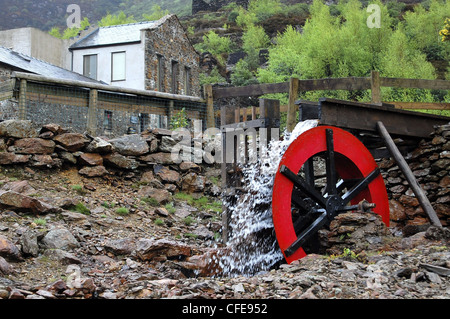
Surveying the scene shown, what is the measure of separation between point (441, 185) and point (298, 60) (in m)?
21.5

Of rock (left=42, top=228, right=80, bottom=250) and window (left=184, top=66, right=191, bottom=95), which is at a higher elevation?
window (left=184, top=66, right=191, bottom=95)

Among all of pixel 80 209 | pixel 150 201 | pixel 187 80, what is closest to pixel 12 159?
pixel 80 209

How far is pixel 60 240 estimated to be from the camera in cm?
641

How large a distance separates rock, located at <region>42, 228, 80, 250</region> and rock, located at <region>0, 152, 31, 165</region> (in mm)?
2435

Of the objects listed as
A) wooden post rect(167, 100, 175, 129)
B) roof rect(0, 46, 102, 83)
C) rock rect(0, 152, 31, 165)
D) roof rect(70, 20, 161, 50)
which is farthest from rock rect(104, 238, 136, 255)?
roof rect(70, 20, 161, 50)

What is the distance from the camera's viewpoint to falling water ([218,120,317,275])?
7547mm

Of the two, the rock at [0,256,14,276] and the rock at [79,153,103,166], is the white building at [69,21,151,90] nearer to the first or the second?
the rock at [79,153,103,166]

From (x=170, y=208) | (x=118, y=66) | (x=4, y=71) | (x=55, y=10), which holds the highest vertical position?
(x=55, y=10)

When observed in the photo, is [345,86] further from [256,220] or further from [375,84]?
[256,220]

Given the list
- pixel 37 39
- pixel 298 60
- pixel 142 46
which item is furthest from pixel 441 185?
pixel 37 39

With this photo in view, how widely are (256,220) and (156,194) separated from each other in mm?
2262

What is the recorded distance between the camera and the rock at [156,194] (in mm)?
9203
